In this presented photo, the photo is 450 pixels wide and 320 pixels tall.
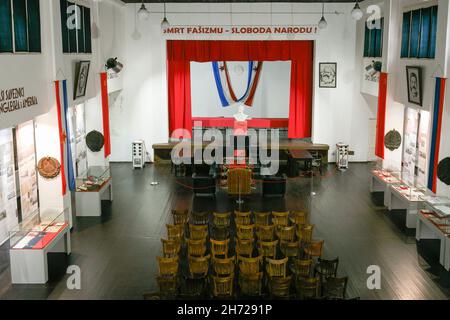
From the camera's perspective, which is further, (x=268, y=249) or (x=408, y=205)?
(x=408, y=205)

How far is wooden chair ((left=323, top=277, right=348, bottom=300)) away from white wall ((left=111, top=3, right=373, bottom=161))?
12.4 metres

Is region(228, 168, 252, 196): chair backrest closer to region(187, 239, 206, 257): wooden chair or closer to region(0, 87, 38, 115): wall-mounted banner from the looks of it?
region(187, 239, 206, 257): wooden chair

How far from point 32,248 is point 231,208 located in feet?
20.9

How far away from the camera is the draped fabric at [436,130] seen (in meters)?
12.1

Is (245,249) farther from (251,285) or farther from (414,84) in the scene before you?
(414,84)

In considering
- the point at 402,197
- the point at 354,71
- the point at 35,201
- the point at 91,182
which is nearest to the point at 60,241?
the point at 35,201

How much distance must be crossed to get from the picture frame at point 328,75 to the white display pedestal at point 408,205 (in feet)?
22.6

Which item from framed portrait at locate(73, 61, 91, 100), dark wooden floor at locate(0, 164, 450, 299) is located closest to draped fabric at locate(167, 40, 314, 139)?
dark wooden floor at locate(0, 164, 450, 299)

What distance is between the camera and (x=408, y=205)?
13.5m

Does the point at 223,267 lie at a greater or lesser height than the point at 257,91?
lesser

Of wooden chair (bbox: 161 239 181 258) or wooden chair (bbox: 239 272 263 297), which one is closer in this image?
wooden chair (bbox: 239 272 263 297)

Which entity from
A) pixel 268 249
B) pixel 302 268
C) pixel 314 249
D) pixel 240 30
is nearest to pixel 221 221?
pixel 268 249

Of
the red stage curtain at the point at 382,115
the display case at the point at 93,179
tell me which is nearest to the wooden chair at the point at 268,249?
the display case at the point at 93,179

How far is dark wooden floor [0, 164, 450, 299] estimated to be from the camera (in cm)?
998
